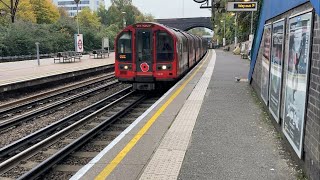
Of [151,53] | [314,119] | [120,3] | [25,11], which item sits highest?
[120,3]

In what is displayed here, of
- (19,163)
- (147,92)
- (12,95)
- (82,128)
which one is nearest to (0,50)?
(12,95)

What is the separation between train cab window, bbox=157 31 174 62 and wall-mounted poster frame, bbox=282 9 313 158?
8476 millimetres

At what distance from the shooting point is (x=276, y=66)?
6.98m

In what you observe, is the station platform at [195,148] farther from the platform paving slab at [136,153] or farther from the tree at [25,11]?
the tree at [25,11]

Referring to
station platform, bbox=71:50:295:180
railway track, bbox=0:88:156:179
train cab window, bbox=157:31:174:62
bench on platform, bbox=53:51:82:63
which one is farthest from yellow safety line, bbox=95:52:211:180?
bench on platform, bbox=53:51:82:63

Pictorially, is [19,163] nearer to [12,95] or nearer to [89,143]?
[89,143]

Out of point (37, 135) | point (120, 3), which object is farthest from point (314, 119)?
point (120, 3)

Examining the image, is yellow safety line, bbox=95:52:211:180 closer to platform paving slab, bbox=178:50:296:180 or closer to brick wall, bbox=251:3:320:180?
platform paving slab, bbox=178:50:296:180

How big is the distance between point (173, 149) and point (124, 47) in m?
9.03

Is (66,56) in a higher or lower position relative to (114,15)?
lower

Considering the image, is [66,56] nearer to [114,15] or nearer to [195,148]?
[195,148]

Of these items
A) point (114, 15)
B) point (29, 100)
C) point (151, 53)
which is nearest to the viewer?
point (151, 53)

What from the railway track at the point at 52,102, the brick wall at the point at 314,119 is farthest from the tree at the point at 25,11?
the brick wall at the point at 314,119

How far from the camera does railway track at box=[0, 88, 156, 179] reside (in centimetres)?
664
